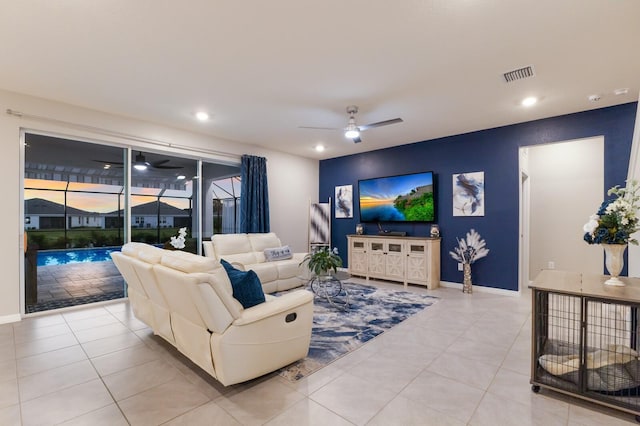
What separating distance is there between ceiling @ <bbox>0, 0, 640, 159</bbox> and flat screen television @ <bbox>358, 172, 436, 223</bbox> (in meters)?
1.57

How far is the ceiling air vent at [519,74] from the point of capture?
9.41 feet

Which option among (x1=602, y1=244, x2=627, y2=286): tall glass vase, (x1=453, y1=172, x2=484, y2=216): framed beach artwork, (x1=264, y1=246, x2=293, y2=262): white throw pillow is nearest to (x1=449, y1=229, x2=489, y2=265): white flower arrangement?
(x1=453, y1=172, x2=484, y2=216): framed beach artwork

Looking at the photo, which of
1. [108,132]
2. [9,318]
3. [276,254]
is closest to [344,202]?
[276,254]

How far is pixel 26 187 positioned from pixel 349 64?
4.25m

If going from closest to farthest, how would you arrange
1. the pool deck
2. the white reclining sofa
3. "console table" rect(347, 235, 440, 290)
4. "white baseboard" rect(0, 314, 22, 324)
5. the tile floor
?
the tile floor
the white reclining sofa
"white baseboard" rect(0, 314, 22, 324)
the pool deck
"console table" rect(347, 235, 440, 290)

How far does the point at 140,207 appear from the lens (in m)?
4.61

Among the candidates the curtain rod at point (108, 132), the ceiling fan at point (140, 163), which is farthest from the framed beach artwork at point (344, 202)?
the ceiling fan at point (140, 163)

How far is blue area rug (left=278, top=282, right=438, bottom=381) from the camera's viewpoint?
2555 millimetres

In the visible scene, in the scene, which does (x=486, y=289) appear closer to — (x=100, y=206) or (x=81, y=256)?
(x=100, y=206)

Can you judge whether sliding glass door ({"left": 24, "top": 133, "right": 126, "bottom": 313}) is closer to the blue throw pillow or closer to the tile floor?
the tile floor

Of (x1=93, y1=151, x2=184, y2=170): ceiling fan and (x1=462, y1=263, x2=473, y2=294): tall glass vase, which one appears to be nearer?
(x1=93, y1=151, x2=184, y2=170): ceiling fan

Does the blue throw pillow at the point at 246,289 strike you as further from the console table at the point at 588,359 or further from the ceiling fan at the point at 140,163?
the ceiling fan at the point at 140,163

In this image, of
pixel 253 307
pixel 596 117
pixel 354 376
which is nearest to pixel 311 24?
pixel 253 307

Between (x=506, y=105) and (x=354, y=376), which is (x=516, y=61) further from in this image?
(x=354, y=376)
